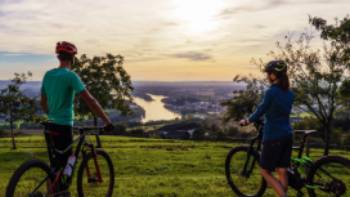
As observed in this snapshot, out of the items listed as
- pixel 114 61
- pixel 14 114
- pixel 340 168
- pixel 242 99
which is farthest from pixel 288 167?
pixel 242 99

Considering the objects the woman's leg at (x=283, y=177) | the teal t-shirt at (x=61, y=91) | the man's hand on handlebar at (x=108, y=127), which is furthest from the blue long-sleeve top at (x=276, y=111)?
the teal t-shirt at (x=61, y=91)

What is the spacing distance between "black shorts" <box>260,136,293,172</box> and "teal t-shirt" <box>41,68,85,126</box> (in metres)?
3.15

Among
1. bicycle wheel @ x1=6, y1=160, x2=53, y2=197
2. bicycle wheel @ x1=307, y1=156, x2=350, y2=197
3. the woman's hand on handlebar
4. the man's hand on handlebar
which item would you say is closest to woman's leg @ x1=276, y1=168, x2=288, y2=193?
bicycle wheel @ x1=307, y1=156, x2=350, y2=197

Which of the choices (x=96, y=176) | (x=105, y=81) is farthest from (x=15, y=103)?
(x=96, y=176)

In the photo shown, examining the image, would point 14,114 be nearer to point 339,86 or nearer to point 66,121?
point 339,86

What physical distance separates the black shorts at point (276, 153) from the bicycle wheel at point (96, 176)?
2915 mm

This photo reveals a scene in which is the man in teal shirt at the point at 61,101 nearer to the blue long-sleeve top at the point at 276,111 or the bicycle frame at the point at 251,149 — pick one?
the blue long-sleeve top at the point at 276,111

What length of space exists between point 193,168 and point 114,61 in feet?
98.9

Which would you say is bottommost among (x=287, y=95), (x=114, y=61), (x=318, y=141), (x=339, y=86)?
(x=318, y=141)

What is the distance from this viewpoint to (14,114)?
39844mm

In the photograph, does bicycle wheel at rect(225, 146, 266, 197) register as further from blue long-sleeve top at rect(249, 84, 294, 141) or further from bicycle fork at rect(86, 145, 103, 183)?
bicycle fork at rect(86, 145, 103, 183)

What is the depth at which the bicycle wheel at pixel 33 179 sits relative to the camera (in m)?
6.12

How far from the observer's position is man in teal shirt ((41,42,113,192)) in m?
6.50

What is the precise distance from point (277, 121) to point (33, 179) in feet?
13.0
